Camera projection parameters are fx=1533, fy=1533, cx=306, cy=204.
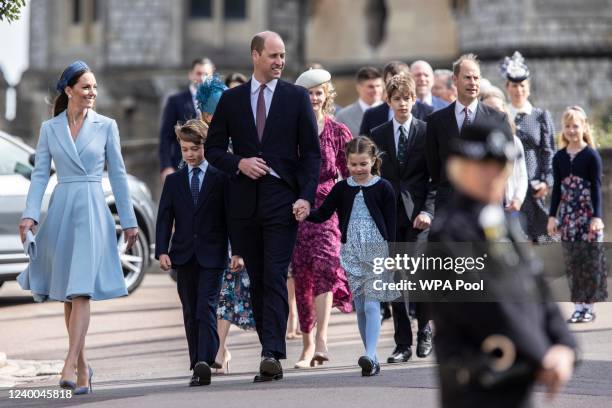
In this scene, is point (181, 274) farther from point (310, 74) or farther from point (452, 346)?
point (452, 346)

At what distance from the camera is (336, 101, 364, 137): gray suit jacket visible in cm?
1220

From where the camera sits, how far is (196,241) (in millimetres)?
8883

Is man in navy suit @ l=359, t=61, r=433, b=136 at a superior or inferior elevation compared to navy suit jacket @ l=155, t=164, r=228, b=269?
superior

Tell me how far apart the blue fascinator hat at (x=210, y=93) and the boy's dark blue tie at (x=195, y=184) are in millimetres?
936

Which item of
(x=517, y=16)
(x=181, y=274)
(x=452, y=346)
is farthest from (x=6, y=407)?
(x=517, y=16)

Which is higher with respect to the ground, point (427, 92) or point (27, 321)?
point (427, 92)

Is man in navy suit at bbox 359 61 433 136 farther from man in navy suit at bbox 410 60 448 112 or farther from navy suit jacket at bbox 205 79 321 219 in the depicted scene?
navy suit jacket at bbox 205 79 321 219

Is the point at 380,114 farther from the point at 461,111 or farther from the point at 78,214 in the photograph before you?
the point at 78,214

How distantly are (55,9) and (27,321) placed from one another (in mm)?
23421

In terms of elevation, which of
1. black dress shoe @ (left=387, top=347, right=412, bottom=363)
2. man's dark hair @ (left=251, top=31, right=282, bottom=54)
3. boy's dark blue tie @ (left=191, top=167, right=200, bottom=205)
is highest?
man's dark hair @ (left=251, top=31, right=282, bottom=54)

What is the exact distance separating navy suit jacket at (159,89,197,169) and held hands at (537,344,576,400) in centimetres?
889

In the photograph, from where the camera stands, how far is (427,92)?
1182cm

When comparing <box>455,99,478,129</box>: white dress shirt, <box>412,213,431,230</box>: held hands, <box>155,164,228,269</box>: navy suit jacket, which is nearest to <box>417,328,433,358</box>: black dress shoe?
<box>412,213,431,230</box>: held hands

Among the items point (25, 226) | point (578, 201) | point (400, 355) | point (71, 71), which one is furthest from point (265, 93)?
point (578, 201)
